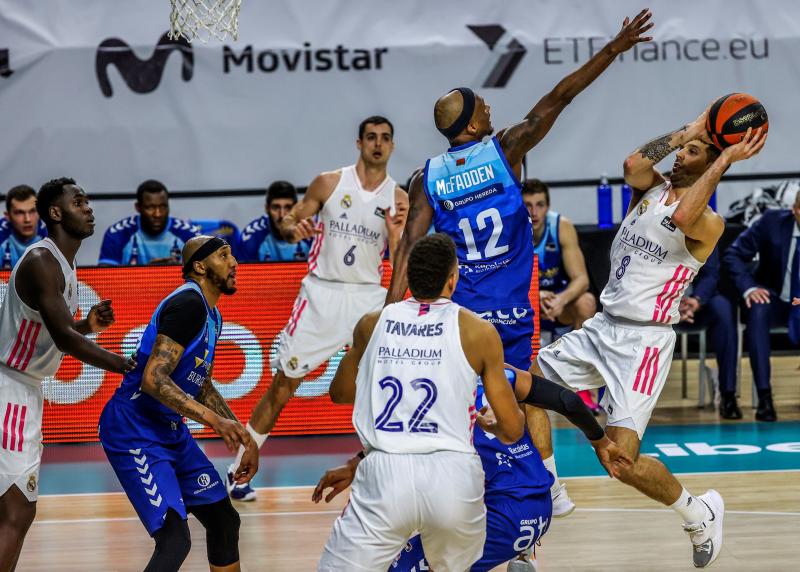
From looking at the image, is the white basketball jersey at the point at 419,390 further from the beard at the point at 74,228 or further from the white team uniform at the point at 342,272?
the white team uniform at the point at 342,272

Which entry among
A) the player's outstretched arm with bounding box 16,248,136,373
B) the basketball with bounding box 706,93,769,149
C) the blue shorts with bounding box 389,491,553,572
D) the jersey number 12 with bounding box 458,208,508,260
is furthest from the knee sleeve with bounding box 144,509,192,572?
the basketball with bounding box 706,93,769,149

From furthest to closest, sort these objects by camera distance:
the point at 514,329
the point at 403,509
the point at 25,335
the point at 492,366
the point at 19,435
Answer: the point at 514,329 → the point at 25,335 → the point at 19,435 → the point at 492,366 → the point at 403,509

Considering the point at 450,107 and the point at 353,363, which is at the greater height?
the point at 450,107

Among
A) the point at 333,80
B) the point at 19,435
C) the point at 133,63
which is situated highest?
the point at 133,63

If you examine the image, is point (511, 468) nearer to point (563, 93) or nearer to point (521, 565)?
point (521, 565)

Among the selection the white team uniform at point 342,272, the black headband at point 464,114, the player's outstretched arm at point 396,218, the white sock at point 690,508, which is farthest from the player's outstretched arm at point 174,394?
the player's outstretched arm at point 396,218

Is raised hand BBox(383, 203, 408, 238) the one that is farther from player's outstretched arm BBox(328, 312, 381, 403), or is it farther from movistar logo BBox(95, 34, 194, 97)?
movistar logo BBox(95, 34, 194, 97)

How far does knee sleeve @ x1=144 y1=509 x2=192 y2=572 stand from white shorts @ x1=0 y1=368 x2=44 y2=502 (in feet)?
2.11

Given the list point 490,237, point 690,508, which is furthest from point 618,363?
point 490,237

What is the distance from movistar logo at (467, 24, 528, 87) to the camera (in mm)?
11805

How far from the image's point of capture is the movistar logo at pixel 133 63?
1155cm

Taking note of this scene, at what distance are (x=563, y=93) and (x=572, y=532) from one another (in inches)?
89.7

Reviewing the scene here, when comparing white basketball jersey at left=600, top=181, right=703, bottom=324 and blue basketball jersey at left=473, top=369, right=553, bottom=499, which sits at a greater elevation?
white basketball jersey at left=600, top=181, right=703, bottom=324

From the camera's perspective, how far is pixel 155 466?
15.1 feet
